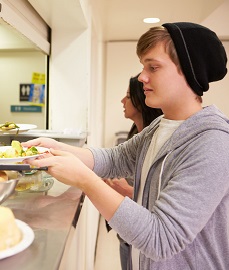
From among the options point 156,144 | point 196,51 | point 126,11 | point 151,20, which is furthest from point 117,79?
point 196,51

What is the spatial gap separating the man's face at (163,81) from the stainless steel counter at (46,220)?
400 millimetres

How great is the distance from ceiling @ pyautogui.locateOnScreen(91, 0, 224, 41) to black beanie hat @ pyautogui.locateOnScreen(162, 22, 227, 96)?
1.12m

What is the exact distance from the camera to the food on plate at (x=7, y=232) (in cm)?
49

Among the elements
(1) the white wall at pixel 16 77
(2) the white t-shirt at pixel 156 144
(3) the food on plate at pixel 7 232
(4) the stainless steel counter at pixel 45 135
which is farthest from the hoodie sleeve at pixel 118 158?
(1) the white wall at pixel 16 77

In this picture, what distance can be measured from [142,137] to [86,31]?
2.81ft

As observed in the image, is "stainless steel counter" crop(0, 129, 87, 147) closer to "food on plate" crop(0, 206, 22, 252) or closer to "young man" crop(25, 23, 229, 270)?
"young man" crop(25, 23, 229, 270)

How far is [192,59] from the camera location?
74cm

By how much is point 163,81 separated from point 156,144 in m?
0.21

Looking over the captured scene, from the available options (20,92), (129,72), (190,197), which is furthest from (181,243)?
(129,72)

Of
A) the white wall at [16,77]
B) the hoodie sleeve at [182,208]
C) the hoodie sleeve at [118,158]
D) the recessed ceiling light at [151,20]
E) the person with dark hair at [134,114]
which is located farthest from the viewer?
the recessed ceiling light at [151,20]

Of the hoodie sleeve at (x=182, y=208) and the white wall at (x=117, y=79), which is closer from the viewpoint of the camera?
the hoodie sleeve at (x=182, y=208)

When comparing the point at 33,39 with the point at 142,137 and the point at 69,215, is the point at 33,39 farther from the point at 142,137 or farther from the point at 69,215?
the point at 69,215

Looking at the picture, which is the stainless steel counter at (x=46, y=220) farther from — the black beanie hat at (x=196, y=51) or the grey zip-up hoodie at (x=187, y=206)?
the black beanie hat at (x=196, y=51)

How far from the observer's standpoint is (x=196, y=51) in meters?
0.74
